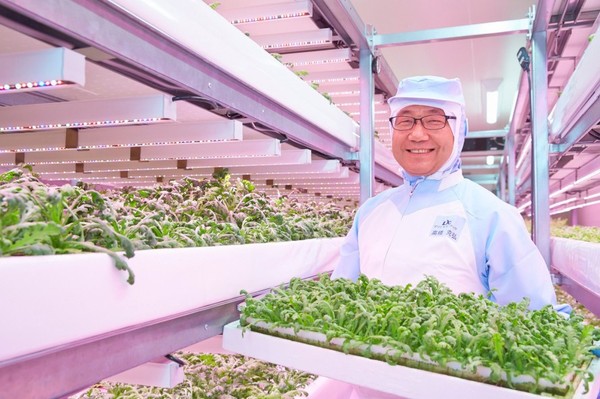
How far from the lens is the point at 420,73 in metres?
8.25

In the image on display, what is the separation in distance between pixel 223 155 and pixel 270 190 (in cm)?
272

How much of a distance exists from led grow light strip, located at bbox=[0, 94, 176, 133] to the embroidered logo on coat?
3.83 ft

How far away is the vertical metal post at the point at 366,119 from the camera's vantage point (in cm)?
386

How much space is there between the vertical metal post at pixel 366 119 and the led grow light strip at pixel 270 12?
96 cm

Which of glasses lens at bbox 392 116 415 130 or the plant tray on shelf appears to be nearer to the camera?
the plant tray on shelf

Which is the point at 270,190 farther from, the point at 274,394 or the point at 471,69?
the point at 471,69

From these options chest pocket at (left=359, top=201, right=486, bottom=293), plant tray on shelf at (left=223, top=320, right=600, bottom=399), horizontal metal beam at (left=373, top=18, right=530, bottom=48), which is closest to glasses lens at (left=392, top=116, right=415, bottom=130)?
chest pocket at (left=359, top=201, right=486, bottom=293)

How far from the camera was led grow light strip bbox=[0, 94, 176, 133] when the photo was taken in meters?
1.80

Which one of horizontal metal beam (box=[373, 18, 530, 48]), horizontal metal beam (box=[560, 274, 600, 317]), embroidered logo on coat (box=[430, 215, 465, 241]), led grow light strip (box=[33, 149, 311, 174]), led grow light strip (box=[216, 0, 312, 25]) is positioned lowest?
horizontal metal beam (box=[560, 274, 600, 317])

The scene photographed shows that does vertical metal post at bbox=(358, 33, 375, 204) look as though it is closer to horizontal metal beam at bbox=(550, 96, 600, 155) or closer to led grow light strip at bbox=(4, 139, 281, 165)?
horizontal metal beam at bbox=(550, 96, 600, 155)

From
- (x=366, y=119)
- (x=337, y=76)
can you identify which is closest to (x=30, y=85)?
(x=366, y=119)

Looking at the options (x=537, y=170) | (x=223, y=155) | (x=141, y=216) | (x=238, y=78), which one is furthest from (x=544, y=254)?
(x=141, y=216)

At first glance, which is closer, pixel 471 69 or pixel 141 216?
pixel 141 216

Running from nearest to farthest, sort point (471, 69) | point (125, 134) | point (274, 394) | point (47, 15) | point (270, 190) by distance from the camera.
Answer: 1. point (47, 15)
2. point (274, 394)
3. point (125, 134)
4. point (270, 190)
5. point (471, 69)
